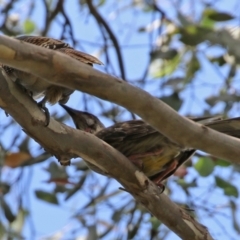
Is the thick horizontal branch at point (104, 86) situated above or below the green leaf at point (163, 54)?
below

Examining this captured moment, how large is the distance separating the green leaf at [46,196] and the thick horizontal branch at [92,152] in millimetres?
1694

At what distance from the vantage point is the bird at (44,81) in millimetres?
2842

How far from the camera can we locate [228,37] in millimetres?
4551

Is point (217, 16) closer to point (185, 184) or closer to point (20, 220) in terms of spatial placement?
point (185, 184)

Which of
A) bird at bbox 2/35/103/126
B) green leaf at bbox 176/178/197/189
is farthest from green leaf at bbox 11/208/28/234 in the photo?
bird at bbox 2/35/103/126

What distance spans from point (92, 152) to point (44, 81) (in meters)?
0.46

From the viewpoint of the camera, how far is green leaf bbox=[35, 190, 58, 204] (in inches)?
183

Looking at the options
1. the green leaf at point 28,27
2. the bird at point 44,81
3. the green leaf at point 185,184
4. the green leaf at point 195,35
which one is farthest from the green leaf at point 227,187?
the green leaf at point 28,27

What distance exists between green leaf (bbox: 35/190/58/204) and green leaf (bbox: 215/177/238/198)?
3.52 ft

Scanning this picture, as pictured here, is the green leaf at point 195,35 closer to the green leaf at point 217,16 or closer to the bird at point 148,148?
the green leaf at point 217,16

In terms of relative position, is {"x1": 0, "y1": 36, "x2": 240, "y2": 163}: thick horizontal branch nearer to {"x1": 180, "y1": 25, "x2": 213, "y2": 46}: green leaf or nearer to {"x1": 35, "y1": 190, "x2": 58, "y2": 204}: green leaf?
{"x1": 180, "y1": 25, "x2": 213, "y2": 46}: green leaf

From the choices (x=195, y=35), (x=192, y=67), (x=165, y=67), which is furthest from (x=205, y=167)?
(x=165, y=67)

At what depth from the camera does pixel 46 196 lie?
468 centimetres

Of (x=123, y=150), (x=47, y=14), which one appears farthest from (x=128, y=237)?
(x=47, y=14)
